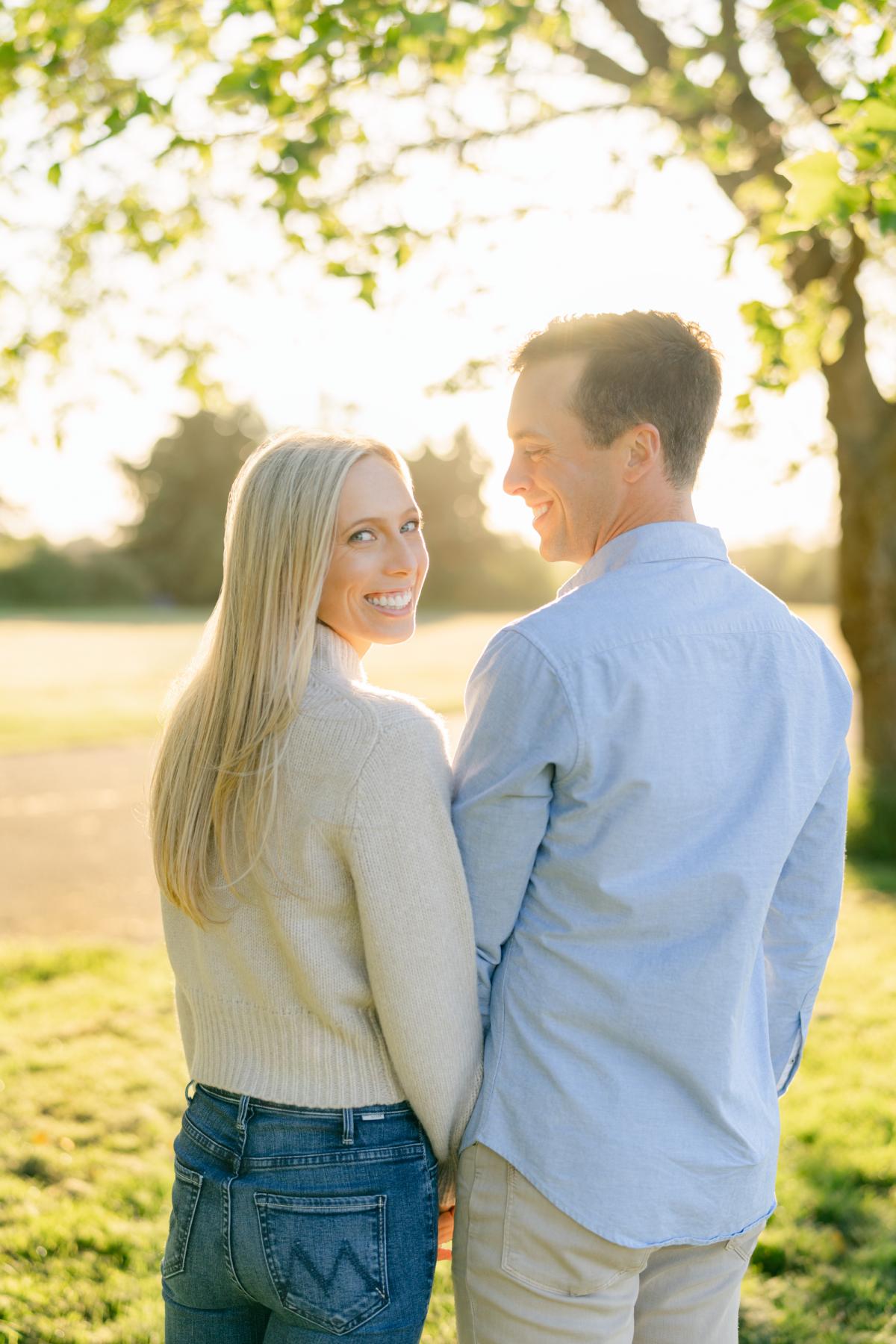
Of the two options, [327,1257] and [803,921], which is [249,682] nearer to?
[327,1257]

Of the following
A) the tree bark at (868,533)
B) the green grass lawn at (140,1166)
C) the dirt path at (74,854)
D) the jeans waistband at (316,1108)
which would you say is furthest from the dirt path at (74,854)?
the tree bark at (868,533)

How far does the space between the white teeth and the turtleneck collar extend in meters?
0.09

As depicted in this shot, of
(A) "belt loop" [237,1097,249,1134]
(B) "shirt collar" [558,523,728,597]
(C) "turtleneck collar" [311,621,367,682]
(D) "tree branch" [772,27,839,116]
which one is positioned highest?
(D) "tree branch" [772,27,839,116]

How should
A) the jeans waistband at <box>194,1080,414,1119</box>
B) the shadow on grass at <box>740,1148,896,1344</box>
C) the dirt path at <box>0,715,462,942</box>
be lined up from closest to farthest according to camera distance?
the jeans waistband at <box>194,1080,414,1119</box>
the shadow on grass at <box>740,1148,896,1344</box>
the dirt path at <box>0,715,462,942</box>

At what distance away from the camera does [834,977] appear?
7.00 meters

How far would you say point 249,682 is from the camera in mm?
1950

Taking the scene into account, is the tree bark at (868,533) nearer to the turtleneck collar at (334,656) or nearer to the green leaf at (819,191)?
the green leaf at (819,191)

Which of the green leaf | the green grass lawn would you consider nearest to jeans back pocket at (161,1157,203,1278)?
the green grass lawn

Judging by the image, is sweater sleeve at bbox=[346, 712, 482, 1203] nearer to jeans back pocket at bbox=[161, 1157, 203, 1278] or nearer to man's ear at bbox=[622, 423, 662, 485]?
jeans back pocket at bbox=[161, 1157, 203, 1278]

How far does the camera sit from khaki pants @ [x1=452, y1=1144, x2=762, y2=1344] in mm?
1810

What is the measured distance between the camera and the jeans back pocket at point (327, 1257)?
181 cm

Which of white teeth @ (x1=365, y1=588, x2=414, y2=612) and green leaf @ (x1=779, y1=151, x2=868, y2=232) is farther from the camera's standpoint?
green leaf @ (x1=779, y1=151, x2=868, y2=232)

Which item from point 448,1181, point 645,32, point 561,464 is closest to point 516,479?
point 561,464

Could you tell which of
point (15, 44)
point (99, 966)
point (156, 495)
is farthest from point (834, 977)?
point (156, 495)
